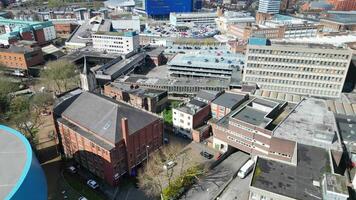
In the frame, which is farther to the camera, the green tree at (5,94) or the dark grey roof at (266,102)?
the green tree at (5,94)

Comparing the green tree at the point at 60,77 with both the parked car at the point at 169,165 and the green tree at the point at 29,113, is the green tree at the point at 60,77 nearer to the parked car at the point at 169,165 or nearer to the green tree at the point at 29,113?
the green tree at the point at 29,113

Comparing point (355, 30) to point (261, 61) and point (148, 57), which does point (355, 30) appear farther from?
point (148, 57)

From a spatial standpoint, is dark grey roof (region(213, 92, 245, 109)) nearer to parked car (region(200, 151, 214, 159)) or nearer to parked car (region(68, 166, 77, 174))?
parked car (region(200, 151, 214, 159))

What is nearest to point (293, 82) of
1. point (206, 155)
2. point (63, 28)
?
point (206, 155)

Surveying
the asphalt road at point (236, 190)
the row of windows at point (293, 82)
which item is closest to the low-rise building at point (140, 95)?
the row of windows at point (293, 82)

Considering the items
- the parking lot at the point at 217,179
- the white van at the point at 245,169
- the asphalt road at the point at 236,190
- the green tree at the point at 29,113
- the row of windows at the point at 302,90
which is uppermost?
the row of windows at the point at 302,90

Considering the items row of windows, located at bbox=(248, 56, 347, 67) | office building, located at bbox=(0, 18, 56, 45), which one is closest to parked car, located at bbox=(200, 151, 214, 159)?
row of windows, located at bbox=(248, 56, 347, 67)
